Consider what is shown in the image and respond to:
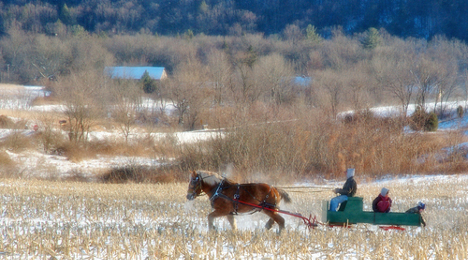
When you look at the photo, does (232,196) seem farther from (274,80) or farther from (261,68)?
(261,68)

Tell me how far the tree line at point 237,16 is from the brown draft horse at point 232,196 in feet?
308

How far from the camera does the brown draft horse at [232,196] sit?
22.8ft

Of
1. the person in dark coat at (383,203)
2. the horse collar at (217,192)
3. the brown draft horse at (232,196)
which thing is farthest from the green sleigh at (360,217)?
the horse collar at (217,192)

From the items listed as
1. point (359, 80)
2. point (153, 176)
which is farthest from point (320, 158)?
point (359, 80)

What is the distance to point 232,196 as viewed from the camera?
23.0 ft

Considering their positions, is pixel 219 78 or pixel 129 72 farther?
pixel 129 72

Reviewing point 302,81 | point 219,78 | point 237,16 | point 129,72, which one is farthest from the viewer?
point 237,16

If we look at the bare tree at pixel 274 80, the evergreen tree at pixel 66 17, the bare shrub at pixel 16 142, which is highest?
the evergreen tree at pixel 66 17

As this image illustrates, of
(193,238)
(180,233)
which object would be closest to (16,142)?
(180,233)

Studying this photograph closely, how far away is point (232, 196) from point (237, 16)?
379ft

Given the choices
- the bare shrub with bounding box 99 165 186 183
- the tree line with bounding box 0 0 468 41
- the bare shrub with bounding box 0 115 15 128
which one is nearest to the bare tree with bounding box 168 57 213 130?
the bare shrub with bounding box 0 115 15 128

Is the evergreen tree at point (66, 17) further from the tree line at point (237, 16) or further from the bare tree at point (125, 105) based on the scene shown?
the bare tree at point (125, 105)

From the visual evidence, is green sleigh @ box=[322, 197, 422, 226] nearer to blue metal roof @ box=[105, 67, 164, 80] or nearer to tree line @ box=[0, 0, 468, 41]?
blue metal roof @ box=[105, 67, 164, 80]

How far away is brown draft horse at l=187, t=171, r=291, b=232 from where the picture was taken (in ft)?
22.8
